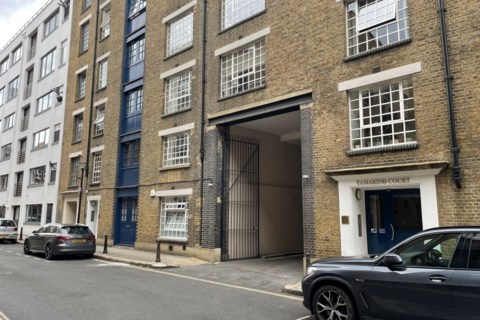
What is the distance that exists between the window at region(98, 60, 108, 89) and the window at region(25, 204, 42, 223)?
10720 millimetres

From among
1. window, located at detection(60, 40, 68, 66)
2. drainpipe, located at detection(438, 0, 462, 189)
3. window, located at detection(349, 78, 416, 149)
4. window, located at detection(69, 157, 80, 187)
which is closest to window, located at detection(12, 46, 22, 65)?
window, located at detection(60, 40, 68, 66)

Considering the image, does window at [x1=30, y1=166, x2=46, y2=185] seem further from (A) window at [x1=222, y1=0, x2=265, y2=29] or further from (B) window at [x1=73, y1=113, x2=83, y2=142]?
(A) window at [x1=222, y1=0, x2=265, y2=29]

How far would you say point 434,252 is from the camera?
4.92m

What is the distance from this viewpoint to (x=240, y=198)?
48.9 feet

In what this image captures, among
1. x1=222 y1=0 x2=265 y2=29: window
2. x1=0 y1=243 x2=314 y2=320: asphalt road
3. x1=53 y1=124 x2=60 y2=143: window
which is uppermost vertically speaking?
x1=222 y1=0 x2=265 y2=29: window

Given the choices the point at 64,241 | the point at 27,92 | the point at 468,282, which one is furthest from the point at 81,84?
the point at 468,282

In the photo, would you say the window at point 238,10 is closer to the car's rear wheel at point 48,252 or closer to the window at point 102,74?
the window at point 102,74

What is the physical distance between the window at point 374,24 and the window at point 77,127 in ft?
60.8

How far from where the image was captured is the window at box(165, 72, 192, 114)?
643 inches

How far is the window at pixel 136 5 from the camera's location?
19900 millimetres

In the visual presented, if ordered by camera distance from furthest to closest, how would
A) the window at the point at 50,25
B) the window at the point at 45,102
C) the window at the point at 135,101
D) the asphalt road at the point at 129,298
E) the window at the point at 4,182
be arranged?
the window at the point at 4,182, the window at the point at 50,25, the window at the point at 45,102, the window at the point at 135,101, the asphalt road at the point at 129,298

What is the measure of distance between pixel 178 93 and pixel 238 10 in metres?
4.58

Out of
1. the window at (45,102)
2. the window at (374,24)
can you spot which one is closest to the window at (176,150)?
the window at (374,24)

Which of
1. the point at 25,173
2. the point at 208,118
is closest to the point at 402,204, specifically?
the point at 208,118
